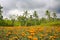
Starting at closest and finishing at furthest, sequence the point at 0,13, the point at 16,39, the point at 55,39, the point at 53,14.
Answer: the point at 16,39 → the point at 55,39 → the point at 0,13 → the point at 53,14

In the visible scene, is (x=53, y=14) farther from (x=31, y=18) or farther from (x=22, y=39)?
(x=22, y=39)

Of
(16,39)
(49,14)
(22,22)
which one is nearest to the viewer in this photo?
(16,39)

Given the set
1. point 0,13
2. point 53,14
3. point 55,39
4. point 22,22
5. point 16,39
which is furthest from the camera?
point 53,14

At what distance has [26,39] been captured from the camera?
18.8ft

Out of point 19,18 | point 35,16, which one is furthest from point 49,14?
point 19,18

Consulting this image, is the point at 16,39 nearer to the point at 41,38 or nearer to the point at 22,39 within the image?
the point at 22,39

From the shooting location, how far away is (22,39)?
5727mm

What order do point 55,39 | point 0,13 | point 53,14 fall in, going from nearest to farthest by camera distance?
1. point 55,39
2. point 0,13
3. point 53,14

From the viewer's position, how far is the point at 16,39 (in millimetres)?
5477

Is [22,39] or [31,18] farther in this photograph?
[31,18]

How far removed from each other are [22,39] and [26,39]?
12 centimetres

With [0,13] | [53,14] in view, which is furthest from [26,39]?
[53,14]

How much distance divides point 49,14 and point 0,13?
3044 cm

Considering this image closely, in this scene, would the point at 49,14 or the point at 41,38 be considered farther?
the point at 49,14
